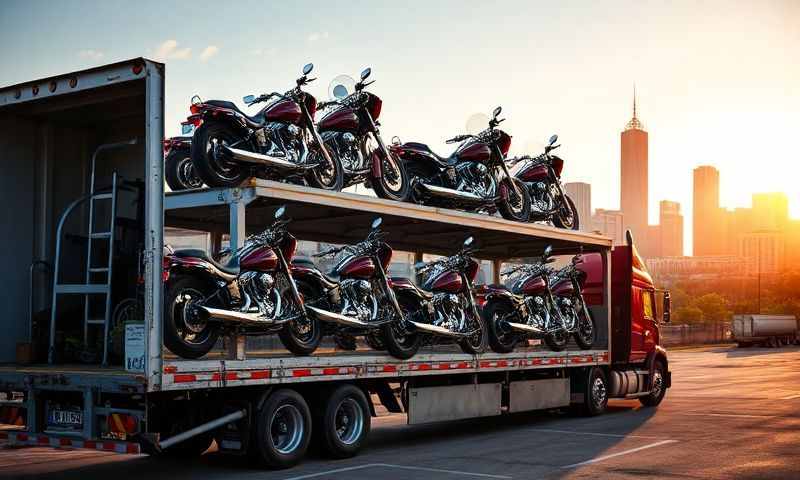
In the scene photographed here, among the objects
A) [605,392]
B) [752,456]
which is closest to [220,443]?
[752,456]

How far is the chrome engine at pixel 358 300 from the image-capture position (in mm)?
11367

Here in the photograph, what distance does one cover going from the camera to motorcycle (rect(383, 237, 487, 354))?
12.2 metres

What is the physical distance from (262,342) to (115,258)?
2.41 metres

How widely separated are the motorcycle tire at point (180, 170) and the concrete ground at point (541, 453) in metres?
3.07

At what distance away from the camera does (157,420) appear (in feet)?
31.6

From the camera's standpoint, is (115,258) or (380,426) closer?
(115,258)

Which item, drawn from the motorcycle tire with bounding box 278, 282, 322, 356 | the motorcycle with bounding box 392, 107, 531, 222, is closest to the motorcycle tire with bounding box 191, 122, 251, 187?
the motorcycle tire with bounding box 278, 282, 322, 356

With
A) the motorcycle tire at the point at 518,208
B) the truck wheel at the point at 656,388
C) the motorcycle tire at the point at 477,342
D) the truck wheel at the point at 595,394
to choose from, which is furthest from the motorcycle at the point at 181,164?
the truck wheel at the point at 656,388

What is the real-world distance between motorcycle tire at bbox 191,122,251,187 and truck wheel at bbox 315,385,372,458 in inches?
98.9

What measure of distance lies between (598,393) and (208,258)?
344 inches

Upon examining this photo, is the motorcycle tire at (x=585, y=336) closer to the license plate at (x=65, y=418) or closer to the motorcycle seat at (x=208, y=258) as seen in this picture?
the motorcycle seat at (x=208, y=258)

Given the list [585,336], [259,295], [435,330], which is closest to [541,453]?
[435,330]

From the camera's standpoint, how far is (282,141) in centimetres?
1095

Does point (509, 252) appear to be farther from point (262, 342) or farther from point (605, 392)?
point (262, 342)
